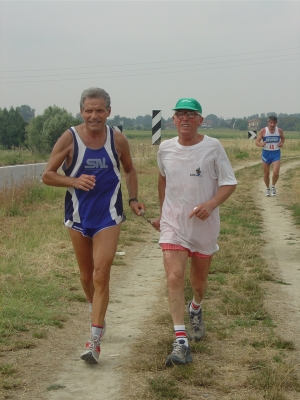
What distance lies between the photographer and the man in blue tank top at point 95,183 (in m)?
Answer: 5.36

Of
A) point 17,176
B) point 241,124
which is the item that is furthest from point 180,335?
point 241,124

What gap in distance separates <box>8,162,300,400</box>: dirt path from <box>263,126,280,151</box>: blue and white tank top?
6.51 m

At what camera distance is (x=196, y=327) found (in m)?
5.82

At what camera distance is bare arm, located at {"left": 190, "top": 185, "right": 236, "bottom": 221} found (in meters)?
5.29

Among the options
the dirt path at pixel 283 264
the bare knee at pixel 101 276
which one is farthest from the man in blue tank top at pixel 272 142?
the bare knee at pixel 101 276

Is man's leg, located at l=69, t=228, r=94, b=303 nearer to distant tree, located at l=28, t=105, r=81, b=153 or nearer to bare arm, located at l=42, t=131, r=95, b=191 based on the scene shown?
bare arm, located at l=42, t=131, r=95, b=191

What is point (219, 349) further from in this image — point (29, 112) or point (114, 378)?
point (29, 112)

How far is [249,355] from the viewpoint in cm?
531

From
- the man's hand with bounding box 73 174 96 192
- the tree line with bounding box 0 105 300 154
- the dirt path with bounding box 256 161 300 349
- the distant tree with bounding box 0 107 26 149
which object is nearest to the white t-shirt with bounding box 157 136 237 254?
the man's hand with bounding box 73 174 96 192

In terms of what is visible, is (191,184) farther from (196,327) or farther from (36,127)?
(36,127)

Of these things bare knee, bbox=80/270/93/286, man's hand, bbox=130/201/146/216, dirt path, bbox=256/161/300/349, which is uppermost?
man's hand, bbox=130/201/146/216

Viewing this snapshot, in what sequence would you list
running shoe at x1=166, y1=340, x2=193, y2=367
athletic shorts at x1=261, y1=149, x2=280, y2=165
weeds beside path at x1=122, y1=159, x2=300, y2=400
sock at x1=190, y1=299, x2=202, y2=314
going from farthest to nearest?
1. athletic shorts at x1=261, y1=149, x2=280, y2=165
2. sock at x1=190, y1=299, x2=202, y2=314
3. running shoe at x1=166, y1=340, x2=193, y2=367
4. weeds beside path at x1=122, y1=159, x2=300, y2=400

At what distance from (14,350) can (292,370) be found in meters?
2.13

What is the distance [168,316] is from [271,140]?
11261 millimetres
